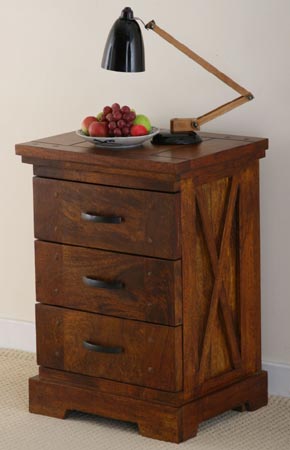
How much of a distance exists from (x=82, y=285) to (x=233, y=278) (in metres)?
0.40

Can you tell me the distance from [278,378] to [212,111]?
775 millimetres

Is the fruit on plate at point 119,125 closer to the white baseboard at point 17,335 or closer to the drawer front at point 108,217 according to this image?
the drawer front at point 108,217

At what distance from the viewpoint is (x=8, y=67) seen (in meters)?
3.49

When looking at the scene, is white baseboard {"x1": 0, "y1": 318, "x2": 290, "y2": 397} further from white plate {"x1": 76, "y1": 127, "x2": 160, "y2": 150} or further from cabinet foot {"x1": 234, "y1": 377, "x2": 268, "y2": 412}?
white plate {"x1": 76, "y1": 127, "x2": 160, "y2": 150}

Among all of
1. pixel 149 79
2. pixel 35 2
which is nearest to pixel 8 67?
pixel 35 2

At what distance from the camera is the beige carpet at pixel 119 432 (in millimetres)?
2883

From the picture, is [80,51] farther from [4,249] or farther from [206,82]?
[4,249]

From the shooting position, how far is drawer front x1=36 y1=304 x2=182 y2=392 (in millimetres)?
2846

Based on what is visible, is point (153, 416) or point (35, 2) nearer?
point (153, 416)

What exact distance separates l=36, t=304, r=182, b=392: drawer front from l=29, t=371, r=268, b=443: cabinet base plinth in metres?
0.05

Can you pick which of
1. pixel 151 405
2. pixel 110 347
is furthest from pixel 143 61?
→ pixel 151 405

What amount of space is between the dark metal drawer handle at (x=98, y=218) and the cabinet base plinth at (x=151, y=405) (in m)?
0.46

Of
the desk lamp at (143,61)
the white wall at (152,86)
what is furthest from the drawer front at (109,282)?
the white wall at (152,86)

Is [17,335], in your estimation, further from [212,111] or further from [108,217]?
[212,111]
